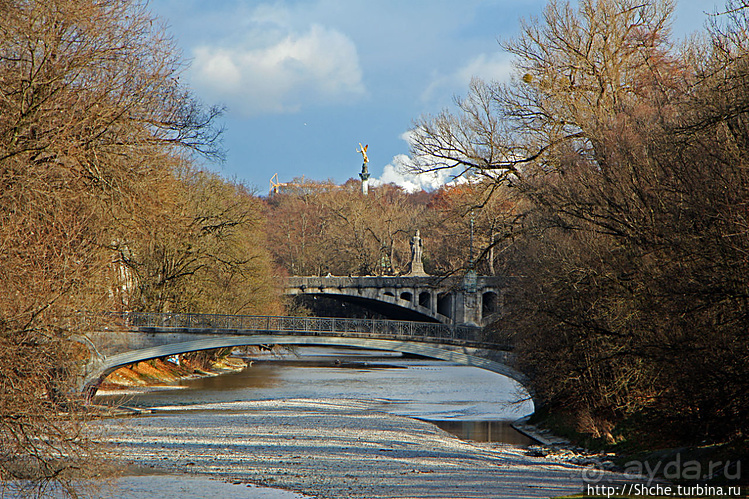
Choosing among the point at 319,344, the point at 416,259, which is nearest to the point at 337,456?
the point at 319,344

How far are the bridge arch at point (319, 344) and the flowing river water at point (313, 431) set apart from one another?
143cm

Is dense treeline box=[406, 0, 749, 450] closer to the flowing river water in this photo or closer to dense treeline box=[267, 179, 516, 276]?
the flowing river water

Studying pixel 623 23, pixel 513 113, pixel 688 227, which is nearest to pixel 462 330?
pixel 513 113

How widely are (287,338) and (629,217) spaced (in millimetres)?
18489

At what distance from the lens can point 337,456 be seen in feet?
63.8

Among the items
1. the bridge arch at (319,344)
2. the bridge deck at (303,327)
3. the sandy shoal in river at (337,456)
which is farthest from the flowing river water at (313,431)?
the bridge deck at (303,327)

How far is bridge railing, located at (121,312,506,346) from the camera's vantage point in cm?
3094

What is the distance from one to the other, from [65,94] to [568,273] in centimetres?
1102

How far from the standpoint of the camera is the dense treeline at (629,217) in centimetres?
1161

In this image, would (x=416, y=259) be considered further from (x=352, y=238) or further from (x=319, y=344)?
(x=319, y=344)

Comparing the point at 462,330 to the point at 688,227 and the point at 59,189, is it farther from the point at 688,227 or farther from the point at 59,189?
the point at 59,189

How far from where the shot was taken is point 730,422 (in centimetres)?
1184

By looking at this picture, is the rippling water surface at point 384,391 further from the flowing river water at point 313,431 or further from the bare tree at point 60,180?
the bare tree at point 60,180

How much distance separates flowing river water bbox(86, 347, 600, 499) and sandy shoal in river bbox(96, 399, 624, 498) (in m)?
0.03
